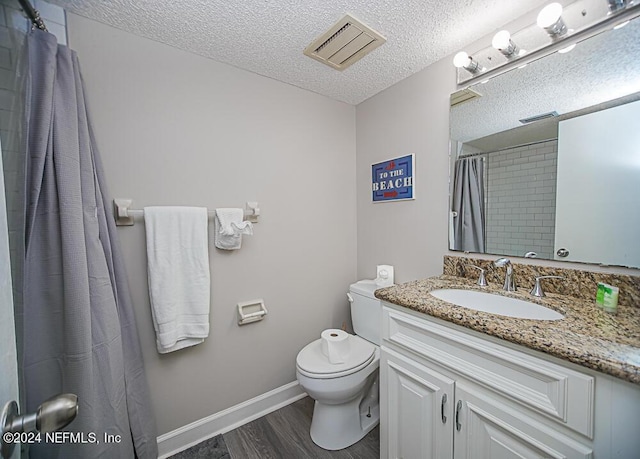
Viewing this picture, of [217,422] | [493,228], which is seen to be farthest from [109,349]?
[493,228]

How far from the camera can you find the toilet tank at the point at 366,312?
5.41 ft

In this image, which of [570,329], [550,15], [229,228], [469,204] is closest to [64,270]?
[229,228]

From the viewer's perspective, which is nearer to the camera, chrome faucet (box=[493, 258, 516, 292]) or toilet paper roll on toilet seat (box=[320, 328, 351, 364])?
chrome faucet (box=[493, 258, 516, 292])

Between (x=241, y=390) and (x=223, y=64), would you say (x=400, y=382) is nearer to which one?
(x=241, y=390)

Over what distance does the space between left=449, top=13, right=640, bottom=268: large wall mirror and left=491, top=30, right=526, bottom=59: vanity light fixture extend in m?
0.07

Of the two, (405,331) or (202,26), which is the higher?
(202,26)

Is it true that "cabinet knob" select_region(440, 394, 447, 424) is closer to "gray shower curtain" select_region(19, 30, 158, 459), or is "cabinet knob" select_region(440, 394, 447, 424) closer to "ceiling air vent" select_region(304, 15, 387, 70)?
"gray shower curtain" select_region(19, 30, 158, 459)

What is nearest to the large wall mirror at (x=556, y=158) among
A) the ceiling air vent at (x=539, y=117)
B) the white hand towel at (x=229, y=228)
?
the ceiling air vent at (x=539, y=117)

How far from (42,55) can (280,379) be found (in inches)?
81.0

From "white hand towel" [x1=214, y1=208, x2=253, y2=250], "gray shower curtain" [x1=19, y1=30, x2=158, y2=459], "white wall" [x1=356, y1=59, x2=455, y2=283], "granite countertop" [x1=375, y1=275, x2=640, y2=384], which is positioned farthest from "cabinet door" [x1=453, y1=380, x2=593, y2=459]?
"gray shower curtain" [x1=19, y1=30, x2=158, y2=459]

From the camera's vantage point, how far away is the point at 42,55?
0.98m

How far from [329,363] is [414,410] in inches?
19.2

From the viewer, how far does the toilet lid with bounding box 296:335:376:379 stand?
53.1 inches

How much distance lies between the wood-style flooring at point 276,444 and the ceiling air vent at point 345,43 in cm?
221
